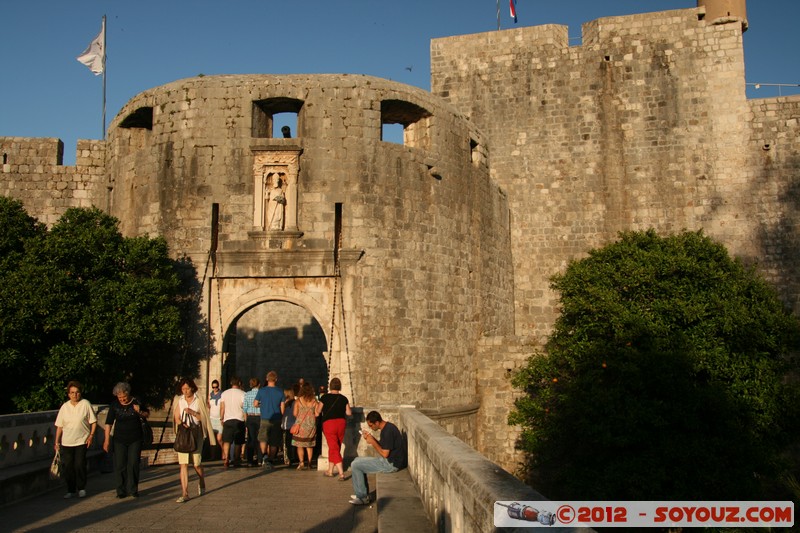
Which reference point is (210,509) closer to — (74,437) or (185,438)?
(185,438)

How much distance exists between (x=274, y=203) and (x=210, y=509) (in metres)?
8.22

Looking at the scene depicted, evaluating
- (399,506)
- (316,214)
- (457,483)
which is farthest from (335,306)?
(457,483)

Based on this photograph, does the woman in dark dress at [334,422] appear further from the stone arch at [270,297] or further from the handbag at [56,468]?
the stone arch at [270,297]

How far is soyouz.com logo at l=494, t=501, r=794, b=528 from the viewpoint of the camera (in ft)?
12.4

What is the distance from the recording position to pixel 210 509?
782 cm

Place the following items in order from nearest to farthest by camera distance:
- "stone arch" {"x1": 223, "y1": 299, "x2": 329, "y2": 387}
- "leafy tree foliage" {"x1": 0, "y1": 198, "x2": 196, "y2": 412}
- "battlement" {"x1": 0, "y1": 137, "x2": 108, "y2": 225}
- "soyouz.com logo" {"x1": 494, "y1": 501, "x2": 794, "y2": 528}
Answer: "soyouz.com logo" {"x1": 494, "y1": 501, "x2": 794, "y2": 528} < "leafy tree foliage" {"x1": 0, "y1": 198, "x2": 196, "y2": 412} < "battlement" {"x1": 0, "y1": 137, "x2": 108, "y2": 225} < "stone arch" {"x1": 223, "y1": 299, "x2": 329, "y2": 387}

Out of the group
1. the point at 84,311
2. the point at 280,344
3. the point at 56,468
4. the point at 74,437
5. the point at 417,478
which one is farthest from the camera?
the point at 280,344

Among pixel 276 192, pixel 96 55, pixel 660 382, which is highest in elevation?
pixel 96 55

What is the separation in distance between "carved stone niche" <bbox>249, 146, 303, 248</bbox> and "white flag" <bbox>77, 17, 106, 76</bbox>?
343 inches

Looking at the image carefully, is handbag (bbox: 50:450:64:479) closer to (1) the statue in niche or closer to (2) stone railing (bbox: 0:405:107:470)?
(2) stone railing (bbox: 0:405:107:470)

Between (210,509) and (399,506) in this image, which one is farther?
(210,509)

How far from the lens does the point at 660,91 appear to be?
21.8 m

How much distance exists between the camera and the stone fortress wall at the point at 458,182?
15.2m

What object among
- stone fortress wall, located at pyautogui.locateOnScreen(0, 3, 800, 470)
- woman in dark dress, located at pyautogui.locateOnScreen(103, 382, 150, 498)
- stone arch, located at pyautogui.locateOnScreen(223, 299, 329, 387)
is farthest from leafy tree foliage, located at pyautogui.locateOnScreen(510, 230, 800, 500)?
stone arch, located at pyautogui.locateOnScreen(223, 299, 329, 387)
